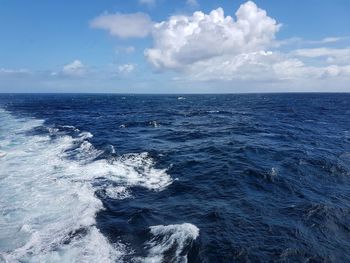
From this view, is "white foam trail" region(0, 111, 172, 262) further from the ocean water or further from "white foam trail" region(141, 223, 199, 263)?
"white foam trail" region(141, 223, 199, 263)

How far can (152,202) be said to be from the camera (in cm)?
2012

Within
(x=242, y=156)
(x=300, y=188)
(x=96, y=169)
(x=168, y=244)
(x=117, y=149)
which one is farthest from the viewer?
(x=117, y=149)

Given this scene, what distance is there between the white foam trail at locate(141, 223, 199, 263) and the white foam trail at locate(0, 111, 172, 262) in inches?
63.4

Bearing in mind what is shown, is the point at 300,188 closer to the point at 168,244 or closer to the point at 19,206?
the point at 168,244

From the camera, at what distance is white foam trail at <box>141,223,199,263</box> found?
1373 centimetres

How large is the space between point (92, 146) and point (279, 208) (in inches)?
958

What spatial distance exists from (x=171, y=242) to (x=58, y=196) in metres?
10.0

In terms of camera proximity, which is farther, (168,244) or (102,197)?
(102,197)

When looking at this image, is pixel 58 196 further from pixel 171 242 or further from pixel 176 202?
pixel 171 242

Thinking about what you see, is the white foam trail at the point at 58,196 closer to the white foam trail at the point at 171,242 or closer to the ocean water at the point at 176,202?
the ocean water at the point at 176,202

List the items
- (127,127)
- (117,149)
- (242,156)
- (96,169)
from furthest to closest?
(127,127), (117,149), (242,156), (96,169)

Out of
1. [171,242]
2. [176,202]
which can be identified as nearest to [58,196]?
[176,202]

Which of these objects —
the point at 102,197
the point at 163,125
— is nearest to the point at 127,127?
the point at 163,125

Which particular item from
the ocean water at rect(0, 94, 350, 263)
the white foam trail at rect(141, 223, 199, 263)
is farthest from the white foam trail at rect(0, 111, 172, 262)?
the white foam trail at rect(141, 223, 199, 263)
